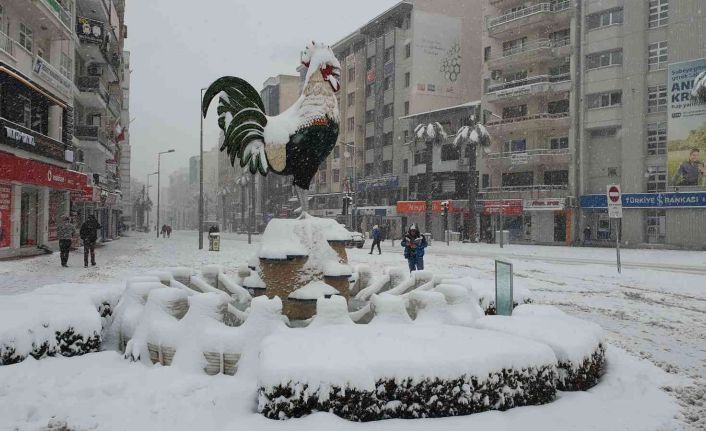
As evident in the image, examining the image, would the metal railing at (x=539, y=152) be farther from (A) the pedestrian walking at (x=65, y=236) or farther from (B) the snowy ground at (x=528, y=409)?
(A) the pedestrian walking at (x=65, y=236)

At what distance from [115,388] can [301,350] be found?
2.06m

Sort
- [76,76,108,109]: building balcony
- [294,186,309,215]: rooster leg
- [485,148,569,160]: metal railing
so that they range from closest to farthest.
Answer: [294,186,309,215]: rooster leg < [76,76,108,109]: building balcony < [485,148,569,160]: metal railing

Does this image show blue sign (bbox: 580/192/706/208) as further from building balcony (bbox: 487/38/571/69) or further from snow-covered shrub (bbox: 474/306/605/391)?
snow-covered shrub (bbox: 474/306/605/391)

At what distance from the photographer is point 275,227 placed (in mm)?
7145

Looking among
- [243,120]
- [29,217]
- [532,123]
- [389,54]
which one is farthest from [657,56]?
[29,217]

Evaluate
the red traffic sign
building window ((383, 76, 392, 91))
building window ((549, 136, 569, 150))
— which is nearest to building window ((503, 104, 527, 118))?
building window ((549, 136, 569, 150))

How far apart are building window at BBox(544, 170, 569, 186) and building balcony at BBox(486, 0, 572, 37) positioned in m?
12.0

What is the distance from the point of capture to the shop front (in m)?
18.4

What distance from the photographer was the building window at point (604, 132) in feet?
116

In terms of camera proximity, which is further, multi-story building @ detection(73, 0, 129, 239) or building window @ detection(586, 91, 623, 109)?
building window @ detection(586, 91, 623, 109)

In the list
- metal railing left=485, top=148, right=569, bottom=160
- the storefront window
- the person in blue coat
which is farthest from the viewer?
metal railing left=485, top=148, right=569, bottom=160

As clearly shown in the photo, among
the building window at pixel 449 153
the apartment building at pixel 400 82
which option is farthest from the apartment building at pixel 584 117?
the apartment building at pixel 400 82

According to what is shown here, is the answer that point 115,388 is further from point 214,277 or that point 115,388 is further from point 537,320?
point 537,320

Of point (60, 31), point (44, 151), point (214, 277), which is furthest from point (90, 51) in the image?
point (214, 277)
